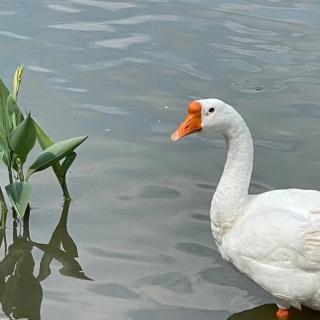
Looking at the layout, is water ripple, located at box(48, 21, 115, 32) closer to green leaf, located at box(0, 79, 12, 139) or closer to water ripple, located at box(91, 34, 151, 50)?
water ripple, located at box(91, 34, 151, 50)

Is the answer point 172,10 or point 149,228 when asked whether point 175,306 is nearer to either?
point 149,228

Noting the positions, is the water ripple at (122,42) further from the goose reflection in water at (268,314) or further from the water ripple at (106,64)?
the goose reflection in water at (268,314)

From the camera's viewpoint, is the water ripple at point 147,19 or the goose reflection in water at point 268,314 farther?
the water ripple at point 147,19

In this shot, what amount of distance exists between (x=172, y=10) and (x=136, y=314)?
4.93 metres

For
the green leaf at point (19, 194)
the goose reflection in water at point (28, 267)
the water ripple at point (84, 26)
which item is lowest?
the goose reflection in water at point (28, 267)

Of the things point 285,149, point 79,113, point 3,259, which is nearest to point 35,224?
point 3,259

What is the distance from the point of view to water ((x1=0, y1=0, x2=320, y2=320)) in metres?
4.86

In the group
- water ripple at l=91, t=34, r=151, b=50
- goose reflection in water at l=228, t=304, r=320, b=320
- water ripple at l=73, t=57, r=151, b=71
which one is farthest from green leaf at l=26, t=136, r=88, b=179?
water ripple at l=91, t=34, r=151, b=50

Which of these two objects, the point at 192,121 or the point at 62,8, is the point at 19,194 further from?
the point at 62,8

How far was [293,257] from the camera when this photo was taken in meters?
4.31

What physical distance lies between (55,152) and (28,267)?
72cm

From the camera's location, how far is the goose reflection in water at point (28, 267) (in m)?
4.64

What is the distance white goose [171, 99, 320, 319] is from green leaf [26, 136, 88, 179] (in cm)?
75

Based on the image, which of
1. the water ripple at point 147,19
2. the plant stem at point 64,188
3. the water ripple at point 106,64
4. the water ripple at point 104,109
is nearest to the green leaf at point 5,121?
the plant stem at point 64,188
